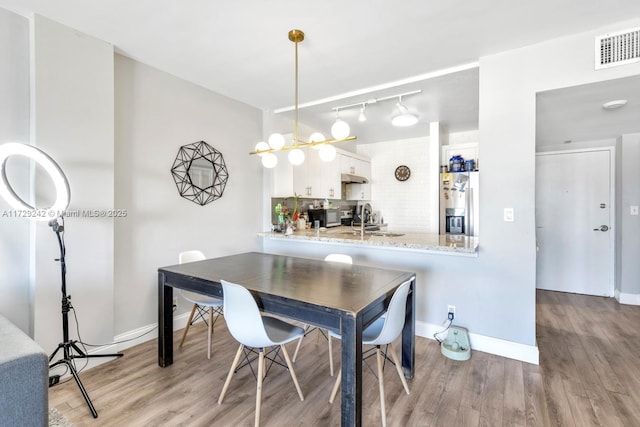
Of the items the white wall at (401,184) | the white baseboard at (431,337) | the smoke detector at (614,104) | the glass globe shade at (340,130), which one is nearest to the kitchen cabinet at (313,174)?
the white wall at (401,184)

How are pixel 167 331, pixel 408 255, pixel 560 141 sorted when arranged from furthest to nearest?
pixel 560 141
pixel 408 255
pixel 167 331

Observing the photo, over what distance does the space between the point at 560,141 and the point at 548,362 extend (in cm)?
343

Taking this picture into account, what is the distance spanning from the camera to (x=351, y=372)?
144cm

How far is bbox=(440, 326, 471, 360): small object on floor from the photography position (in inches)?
98.0

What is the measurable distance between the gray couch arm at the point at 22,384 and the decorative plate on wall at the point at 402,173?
498 centimetres

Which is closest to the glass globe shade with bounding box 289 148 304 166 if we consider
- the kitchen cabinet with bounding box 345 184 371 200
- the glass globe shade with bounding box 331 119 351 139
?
the glass globe shade with bounding box 331 119 351 139

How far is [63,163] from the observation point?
7.19 ft

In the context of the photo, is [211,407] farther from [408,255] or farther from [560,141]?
[560,141]

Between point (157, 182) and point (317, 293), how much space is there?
2.09m

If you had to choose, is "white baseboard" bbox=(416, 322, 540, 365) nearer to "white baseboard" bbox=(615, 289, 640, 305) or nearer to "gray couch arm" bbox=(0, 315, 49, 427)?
"white baseboard" bbox=(615, 289, 640, 305)

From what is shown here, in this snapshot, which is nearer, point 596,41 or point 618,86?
point 596,41

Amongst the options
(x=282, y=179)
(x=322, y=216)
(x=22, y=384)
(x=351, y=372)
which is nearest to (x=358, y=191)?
(x=322, y=216)

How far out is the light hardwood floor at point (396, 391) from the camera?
5.86 ft

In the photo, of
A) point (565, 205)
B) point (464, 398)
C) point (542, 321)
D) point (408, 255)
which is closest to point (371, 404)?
point (464, 398)
